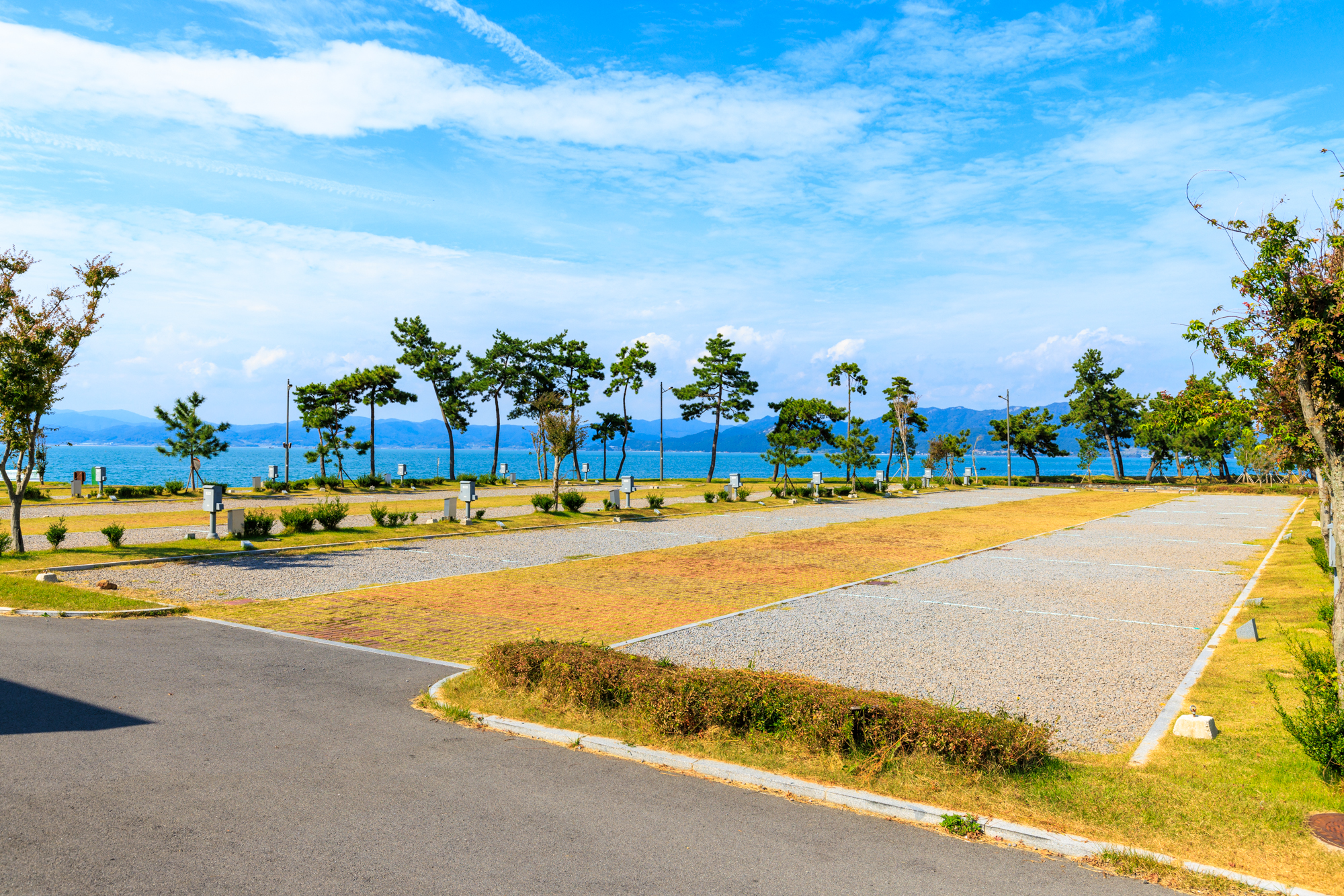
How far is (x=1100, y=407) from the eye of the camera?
281ft

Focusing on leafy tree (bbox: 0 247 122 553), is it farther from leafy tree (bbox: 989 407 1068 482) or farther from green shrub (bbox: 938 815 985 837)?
leafy tree (bbox: 989 407 1068 482)

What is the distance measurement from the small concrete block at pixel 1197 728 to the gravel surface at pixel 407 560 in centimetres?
1271

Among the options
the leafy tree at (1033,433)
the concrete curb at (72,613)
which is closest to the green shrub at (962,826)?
the concrete curb at (72,613)

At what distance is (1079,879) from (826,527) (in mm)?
24383

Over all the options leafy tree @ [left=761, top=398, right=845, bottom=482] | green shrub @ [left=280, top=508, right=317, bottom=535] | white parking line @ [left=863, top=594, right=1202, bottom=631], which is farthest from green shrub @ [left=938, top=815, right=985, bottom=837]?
leafy tree @ [left=761, top=398, right=845, bottom=482]

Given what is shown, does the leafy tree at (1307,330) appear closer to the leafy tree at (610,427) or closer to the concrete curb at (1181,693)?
the concrete curb at (1181,693)

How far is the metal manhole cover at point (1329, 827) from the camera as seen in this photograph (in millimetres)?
4711

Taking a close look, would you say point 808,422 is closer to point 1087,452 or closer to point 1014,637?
point 1087,452

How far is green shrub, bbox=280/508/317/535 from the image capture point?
21.5 metres

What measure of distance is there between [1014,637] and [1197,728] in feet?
13.9

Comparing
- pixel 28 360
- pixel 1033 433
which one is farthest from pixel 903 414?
pixel 28 360

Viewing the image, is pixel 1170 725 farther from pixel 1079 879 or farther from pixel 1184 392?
pixel 1079 879

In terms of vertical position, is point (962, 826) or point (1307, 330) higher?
point (1307, 330)

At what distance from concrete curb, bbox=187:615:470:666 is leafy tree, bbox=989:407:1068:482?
268ft
